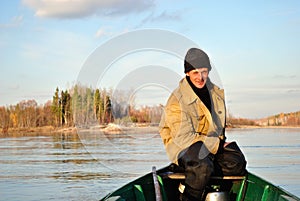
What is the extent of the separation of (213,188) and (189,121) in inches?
37.7

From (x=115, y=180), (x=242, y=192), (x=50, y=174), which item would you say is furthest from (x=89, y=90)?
(x=50, y=174)

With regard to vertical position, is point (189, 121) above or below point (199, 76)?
below

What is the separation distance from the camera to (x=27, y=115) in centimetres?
4572

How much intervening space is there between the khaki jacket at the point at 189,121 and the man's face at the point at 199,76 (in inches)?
2.8

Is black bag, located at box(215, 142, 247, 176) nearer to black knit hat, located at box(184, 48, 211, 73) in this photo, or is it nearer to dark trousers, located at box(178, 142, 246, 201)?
dark trousers, located at box(178, 142, 246, 201)

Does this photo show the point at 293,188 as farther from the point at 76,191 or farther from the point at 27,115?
the point at 27,115

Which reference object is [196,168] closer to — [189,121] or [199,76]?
[189,121]

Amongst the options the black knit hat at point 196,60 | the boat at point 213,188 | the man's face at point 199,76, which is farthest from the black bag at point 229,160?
the black knit hat at point 196,60

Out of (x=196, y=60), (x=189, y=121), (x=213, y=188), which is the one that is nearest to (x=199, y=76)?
(x=196, y=60)

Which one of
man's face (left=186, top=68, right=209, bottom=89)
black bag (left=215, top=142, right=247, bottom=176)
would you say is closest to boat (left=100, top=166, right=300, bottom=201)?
black bag (left=215, top=142, right=247, bottom=176)

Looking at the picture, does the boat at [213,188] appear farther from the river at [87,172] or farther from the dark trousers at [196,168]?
the river at [87,172]

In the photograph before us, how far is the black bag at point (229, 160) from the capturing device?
4840 millimetres

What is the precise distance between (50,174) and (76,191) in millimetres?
3118

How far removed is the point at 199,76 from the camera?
15.3 ft
